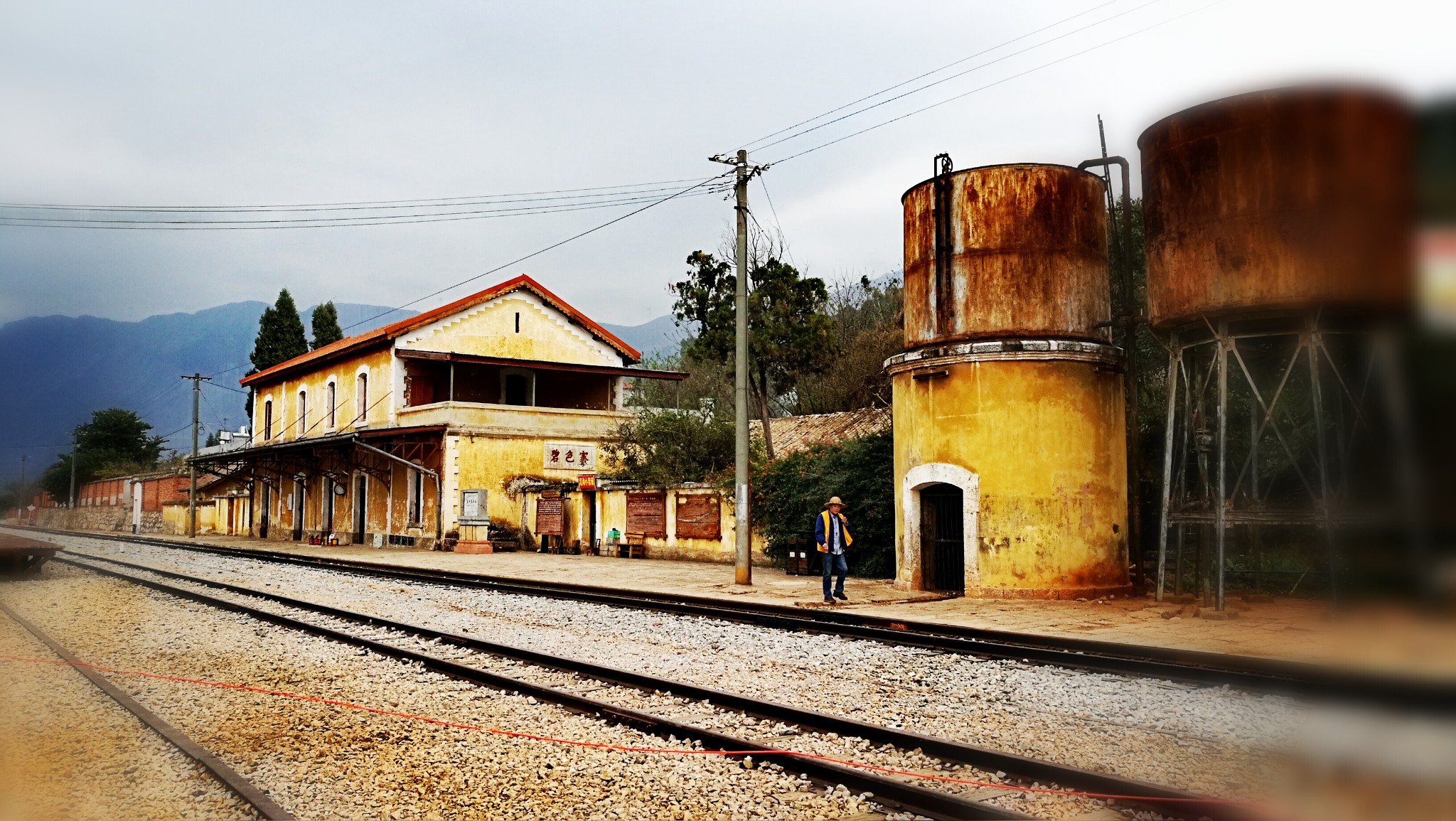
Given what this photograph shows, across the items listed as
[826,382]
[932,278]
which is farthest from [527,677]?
[826,382]

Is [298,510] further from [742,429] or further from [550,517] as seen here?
[742,429]

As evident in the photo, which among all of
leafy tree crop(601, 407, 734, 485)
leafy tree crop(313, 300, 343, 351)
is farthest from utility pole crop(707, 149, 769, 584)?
leafy tree crop(313, 300, 343, 351)

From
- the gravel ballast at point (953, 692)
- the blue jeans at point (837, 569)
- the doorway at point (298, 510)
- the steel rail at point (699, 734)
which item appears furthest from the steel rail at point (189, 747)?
the doorway at point (298, 510)

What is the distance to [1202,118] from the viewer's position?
13.0 m

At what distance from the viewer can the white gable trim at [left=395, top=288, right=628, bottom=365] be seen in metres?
35.6

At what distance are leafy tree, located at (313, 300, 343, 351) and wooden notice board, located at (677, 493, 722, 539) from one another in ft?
144

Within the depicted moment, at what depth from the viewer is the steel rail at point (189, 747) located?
540cm

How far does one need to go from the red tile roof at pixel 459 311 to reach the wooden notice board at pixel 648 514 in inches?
430

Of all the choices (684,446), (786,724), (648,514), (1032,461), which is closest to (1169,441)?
(1032,461)

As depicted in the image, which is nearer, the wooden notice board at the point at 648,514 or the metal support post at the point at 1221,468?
the metal support post at the point at 1221,468

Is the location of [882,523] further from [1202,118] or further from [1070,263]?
[1202,118]

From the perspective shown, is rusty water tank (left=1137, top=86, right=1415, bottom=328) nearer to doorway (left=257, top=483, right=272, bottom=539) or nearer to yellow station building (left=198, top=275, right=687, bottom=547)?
yellow station building (left=198, top=275, right=687, bottom=547)

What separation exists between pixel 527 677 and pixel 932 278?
34.7 ft

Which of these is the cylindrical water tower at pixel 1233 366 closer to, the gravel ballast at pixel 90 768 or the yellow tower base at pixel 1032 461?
the yellow tower base at pixel 1032 461
